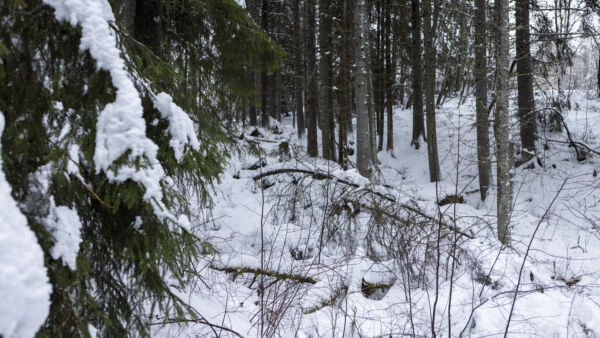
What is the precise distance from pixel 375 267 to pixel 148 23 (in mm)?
3826

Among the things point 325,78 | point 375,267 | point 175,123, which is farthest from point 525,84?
point 175,123

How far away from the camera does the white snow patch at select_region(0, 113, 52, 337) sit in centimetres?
99

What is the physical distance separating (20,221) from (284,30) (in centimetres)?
2039

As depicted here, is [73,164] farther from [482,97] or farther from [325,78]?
[325,78]

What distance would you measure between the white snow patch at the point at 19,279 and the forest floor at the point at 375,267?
142cm

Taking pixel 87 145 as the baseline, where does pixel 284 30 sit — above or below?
above

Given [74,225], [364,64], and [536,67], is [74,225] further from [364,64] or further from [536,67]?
[536,67]

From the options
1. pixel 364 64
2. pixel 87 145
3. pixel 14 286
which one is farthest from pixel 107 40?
pixel 364 64

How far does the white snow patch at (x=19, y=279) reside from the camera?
3.24 ft

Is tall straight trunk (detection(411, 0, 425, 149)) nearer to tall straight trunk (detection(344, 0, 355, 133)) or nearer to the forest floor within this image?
tall straight trunk (detection(344, 0, 355, 133))

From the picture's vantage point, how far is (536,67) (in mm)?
10312

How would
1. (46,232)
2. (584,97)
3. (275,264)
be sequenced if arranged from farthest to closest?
1. (584,97)
2. (275,264)
3. (46,232)

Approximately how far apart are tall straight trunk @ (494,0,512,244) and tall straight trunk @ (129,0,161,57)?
484cm

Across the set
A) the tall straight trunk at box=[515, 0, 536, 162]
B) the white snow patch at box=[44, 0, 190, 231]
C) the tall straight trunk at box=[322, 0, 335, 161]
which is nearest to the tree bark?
the tall straight trunk at box=[322, 0, 335, 161]
